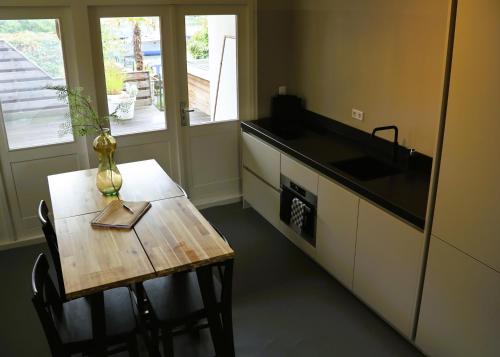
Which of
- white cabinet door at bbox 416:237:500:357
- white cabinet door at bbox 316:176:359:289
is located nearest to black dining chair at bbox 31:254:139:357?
white cabinet door at bbox 316:176:359:289

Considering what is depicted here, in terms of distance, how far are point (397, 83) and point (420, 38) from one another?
374 millimetres

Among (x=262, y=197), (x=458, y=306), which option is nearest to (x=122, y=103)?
(x=262, y=197)

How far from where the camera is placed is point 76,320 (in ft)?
8.06

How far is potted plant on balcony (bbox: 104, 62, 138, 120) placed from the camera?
4191mm

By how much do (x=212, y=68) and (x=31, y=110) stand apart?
1671mm

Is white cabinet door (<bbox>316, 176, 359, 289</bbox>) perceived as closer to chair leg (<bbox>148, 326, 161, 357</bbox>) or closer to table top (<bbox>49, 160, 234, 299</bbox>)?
table top (<bbox>49, 160, 234, 299</bbox>)

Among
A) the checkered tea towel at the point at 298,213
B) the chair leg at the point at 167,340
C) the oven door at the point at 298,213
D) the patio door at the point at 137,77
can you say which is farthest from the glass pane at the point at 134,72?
the chair leg at the point at 167,340

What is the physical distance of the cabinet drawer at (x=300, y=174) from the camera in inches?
141

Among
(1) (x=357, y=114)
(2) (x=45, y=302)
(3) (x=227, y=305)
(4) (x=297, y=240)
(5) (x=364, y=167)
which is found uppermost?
(1) (x=357, y=114)

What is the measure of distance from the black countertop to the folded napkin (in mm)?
1334

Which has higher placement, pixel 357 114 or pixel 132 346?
pixel 357 114

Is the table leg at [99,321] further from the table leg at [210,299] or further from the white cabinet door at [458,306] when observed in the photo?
the white cabinet door at [458,306]

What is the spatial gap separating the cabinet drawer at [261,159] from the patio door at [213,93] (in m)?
0.32

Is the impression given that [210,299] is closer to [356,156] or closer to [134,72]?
[356,156]
